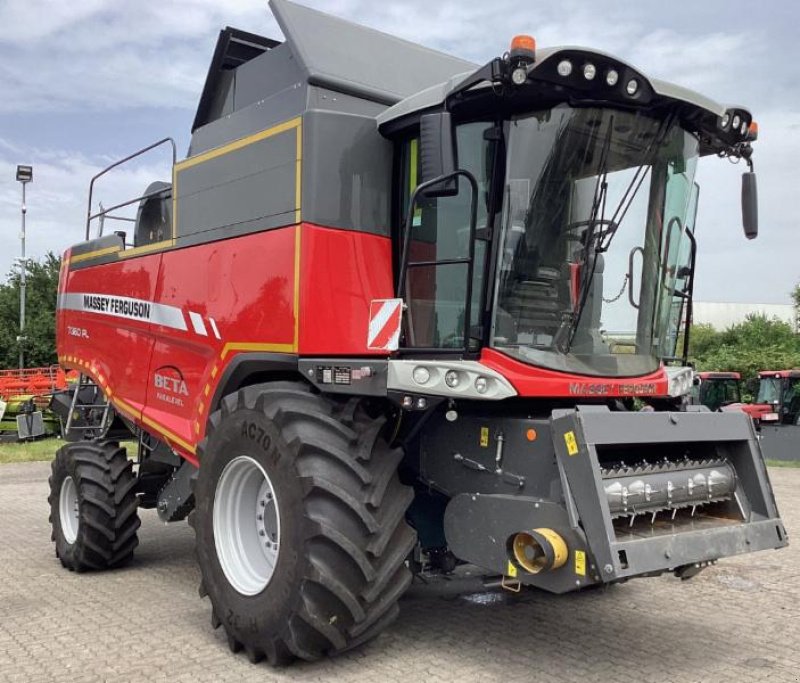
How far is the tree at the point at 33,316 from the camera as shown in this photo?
3309cm

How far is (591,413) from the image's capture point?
4.03 metres

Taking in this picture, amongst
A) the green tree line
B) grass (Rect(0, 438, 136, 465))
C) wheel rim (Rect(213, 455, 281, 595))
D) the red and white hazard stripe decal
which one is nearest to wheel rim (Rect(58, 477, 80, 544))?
wheel rim (Rect(213, 455, 281, 595))

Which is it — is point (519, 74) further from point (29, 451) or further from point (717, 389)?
point (717, 389)

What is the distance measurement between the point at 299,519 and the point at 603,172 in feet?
7.82

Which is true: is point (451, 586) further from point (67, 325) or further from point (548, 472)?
point (67, 325)

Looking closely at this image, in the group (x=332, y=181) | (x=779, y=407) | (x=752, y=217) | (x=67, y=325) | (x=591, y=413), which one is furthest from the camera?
(x=779, y=407)

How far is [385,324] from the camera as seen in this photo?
453 centimetres

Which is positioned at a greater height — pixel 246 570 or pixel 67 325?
pixel 67 325

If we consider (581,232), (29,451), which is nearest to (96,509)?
(581,232)

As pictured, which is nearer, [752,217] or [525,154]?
[525,154]

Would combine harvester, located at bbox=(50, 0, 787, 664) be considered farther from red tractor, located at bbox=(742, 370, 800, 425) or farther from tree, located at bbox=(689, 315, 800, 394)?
tree, located at bbox=(689, 315, 800, 394)

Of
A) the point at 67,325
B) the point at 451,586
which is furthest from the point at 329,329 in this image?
the point at 67,325

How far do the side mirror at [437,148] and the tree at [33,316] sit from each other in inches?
1235

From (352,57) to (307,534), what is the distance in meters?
3.02
